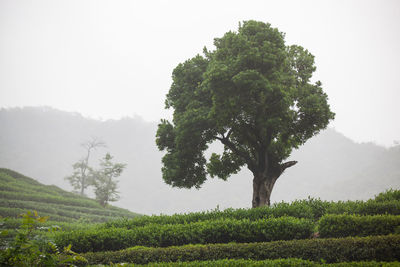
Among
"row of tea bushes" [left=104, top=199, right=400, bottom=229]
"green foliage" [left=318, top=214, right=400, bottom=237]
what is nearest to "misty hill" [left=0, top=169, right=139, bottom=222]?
"row of tea bushes" [left=104, top=199, right=400, bottom=229]

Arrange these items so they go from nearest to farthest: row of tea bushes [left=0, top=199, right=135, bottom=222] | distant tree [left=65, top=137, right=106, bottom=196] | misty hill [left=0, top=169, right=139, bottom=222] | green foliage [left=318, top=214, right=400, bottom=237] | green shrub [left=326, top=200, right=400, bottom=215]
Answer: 1. green foliage [left=318, top=214, right=400, bottom=237]
2. green shrub [left=326, top=200, right=400, bottom=215]
3. misty hill [left=0, top=169, right=139, bottom=222]
4. row of tea bushes [left=0, top=199, right=135, bottom=222]
5. distant tree [left=65, top=137, right=106, bottom=196]

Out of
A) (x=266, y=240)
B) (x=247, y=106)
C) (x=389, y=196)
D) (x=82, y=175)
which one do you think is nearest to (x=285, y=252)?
(x=266, y=240)

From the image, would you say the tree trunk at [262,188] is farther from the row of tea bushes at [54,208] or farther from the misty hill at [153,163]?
the misty hill at [153,163]

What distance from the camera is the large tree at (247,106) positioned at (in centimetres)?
1582

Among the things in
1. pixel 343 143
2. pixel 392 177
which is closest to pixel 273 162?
pixel 392 177

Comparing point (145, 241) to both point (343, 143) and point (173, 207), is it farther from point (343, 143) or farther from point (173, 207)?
point (343, 143)

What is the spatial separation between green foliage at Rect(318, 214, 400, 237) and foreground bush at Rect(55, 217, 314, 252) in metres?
0.59

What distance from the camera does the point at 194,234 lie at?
10.8 metres

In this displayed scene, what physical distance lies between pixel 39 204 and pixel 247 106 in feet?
75.7

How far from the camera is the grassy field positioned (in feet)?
26.6

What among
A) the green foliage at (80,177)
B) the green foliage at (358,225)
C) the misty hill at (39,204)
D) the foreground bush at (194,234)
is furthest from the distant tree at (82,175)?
the green foliage at (358,225)

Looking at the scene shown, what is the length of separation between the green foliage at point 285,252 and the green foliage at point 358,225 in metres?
1.04

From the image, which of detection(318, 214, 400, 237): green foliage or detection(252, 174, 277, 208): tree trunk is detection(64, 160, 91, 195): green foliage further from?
detection(318, 214, 400, 237): green foliage

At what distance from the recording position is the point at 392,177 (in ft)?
284
